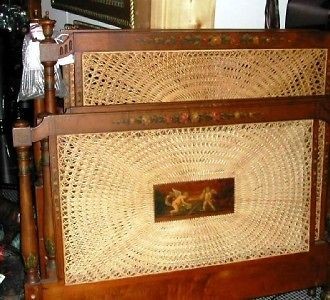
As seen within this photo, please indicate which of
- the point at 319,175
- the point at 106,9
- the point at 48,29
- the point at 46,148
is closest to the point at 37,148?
the point at 46,148

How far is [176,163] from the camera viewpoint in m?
1.26

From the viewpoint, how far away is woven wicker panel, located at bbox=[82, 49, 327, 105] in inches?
46.8

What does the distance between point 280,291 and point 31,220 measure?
74 cm

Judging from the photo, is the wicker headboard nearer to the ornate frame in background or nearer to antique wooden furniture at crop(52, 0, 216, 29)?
antique wooden furniture at crop(52, 0, 216, 29)

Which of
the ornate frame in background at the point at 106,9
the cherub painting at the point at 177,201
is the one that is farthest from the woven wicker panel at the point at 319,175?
the ornate frame in background at the point at 106,9

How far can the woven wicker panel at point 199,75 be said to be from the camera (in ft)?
3.90

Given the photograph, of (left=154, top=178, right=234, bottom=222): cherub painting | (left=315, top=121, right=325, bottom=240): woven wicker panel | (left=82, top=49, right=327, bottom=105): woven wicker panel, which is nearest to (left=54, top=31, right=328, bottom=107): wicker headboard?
(left=82, top=49, right=327, bottom=105): woven wicker panel

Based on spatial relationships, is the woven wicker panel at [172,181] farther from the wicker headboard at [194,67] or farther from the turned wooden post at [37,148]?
the turned wooden post at [37,148]

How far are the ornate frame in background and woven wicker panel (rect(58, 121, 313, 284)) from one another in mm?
610

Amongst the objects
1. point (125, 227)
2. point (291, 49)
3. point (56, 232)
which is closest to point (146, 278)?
point (125, 227)

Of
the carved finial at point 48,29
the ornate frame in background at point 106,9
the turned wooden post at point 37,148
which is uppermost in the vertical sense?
the ornate frame in background at point 106,9

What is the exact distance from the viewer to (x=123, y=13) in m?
1.78

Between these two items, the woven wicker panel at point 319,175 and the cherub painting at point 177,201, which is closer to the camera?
the cherub painting at point 177,201

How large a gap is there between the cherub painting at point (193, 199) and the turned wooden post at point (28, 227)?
12.2 inches
